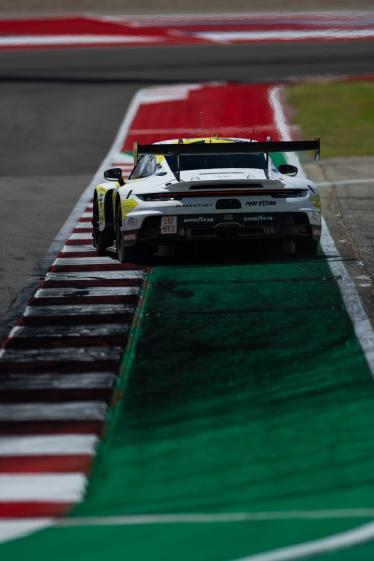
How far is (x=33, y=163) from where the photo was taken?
24.9 m

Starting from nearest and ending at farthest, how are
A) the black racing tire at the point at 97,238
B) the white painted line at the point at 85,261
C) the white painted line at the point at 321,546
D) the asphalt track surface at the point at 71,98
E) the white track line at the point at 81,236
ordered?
the white painted line at the point at 321,546 → the white painted line at the point at 85,261 → the black racing tire at the point at 97,238 → the white track line at the point at 81,236 → the asphalt track surface at the point at 71,98

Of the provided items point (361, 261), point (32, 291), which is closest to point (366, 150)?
→ point (361, 261)

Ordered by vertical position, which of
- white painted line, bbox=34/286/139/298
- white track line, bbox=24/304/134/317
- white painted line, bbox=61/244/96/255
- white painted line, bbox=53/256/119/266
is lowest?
white painted line, bbox=61/244/96/255

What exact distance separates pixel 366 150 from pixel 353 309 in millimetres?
14550

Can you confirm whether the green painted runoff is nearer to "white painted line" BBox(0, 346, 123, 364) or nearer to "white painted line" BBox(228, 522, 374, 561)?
"white painted line" BBox(228, 522, 374, 561)

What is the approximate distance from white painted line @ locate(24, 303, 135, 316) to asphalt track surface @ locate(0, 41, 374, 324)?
6.12 ft

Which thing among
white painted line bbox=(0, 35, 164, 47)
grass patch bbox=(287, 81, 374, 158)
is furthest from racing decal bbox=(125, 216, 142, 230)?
white painted line bbox=(0, 35, 164, 47)

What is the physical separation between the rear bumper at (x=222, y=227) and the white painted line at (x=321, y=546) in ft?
23.9

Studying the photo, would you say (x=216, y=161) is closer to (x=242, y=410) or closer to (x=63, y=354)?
(x=63, y=354)

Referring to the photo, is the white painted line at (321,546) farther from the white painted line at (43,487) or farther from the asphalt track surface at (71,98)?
the asphalt track surface at (71,98)

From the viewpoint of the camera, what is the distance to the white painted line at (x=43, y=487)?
6.71m

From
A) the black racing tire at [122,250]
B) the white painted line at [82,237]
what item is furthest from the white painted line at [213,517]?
the white painted line at [82,237]

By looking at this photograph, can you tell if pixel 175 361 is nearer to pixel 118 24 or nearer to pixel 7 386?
pixel 7 386

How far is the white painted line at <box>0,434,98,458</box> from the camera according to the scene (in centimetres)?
750
